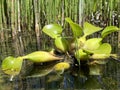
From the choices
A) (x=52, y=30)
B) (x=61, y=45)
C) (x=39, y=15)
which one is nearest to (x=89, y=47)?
(x=61, y=45)

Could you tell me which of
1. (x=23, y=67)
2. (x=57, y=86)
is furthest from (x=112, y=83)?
(x=23, y=67)

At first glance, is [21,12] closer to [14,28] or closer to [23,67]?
[14,28]

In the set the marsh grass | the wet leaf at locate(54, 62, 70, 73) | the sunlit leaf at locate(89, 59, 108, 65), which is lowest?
the wet leaf at locate(54, 62, 70, 73)

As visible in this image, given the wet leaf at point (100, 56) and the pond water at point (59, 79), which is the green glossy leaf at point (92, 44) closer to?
the wet leaf at point (100, 56)

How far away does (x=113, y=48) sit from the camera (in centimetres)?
368

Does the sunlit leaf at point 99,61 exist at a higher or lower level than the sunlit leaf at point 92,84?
higher

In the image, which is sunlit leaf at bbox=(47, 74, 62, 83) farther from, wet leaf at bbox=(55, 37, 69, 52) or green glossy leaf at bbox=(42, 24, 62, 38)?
green glossy leaf at bbox=(42, 24, 62, 38)

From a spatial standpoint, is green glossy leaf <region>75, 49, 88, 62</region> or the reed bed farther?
the reed bed

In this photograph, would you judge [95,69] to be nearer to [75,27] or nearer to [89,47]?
[89,47]

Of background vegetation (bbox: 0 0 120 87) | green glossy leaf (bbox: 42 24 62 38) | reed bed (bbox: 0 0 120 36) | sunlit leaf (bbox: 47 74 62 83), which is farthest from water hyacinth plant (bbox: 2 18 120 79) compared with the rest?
reed bed (bbox: 0 0 120 36)

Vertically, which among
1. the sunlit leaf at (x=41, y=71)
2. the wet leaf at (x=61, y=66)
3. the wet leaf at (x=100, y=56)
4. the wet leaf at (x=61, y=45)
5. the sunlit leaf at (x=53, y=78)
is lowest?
the sunlit leaf at (x=53, y=78)

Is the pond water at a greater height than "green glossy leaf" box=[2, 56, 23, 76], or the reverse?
A: "green glossy leaf" box=[2, 56, 23, 76]

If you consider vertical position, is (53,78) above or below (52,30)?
below

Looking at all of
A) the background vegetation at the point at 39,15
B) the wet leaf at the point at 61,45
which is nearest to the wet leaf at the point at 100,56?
the wet leaf at the point at 61,45
